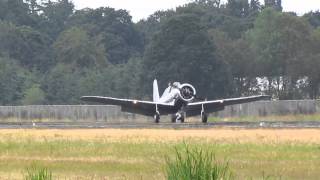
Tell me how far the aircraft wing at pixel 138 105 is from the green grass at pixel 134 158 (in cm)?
3398

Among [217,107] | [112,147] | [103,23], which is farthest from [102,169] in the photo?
[103,23]

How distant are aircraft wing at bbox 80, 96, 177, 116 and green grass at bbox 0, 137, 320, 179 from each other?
33985 mm

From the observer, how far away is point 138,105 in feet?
219

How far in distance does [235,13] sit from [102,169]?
14524 cm

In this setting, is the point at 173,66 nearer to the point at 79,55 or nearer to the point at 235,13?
the point at 79,55

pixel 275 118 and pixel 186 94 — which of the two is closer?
pixel 186 94

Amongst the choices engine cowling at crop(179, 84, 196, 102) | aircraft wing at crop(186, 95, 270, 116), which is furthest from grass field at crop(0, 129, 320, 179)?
aircraft wing at crop(186, 95, 270, 116)

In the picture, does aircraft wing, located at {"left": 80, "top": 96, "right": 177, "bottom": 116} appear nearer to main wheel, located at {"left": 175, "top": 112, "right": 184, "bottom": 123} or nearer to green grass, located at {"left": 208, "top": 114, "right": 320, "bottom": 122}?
main wheel, located at {"left": 175, "top": 112, "right": 184, "bottom": 123}

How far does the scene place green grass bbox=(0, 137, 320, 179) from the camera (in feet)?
65.6

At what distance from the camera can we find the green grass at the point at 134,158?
20000 millimetres

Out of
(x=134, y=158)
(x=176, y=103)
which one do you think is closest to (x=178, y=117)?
(x=176, y=103)

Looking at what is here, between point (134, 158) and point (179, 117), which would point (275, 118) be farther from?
point (134, 158)

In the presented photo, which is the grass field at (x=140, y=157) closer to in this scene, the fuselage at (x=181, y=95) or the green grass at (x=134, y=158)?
the green grass at (x=134, y=158)

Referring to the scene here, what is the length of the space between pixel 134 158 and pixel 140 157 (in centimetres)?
34
